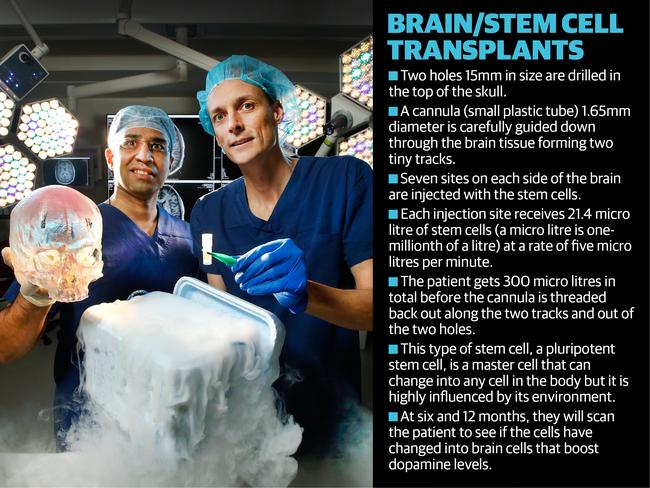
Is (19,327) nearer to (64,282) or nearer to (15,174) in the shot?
(64,282)

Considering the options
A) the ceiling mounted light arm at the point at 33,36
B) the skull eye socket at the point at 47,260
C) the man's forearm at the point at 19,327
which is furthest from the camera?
the ceiling mounted light arm at the point at 33,36

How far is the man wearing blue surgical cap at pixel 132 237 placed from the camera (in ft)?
6.54

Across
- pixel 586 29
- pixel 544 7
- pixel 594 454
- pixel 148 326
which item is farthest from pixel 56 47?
pixel 594 454

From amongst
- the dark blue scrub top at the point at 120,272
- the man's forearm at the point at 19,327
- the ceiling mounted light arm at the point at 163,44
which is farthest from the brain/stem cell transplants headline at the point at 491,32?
the man's forearm at the point at 19,327

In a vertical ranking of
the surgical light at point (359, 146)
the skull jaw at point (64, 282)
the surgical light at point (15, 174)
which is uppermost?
the surgical light at point (359, 146)

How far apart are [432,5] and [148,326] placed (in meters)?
1.45

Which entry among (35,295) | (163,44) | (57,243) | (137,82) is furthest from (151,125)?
(35,295)

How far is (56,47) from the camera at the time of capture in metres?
2.15

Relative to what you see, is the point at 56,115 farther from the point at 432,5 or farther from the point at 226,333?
the point at 432,5

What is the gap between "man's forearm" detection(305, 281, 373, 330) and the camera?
1942 millimetres

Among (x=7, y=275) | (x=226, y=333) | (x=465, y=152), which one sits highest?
(x=465, y=152)

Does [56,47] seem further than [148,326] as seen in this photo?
Yes

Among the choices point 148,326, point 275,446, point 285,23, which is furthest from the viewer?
point 285,23

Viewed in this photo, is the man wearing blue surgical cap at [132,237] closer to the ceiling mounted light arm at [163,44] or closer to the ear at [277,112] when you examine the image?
the ceiling mounted light arm at [163,44]
